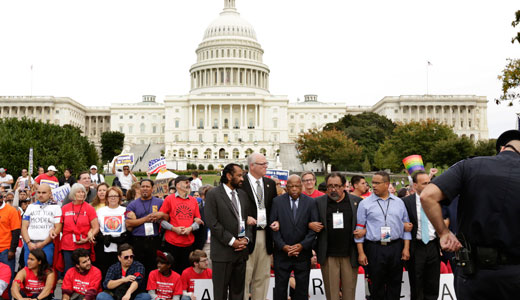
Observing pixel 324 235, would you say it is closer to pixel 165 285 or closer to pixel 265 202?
pixel 265 202

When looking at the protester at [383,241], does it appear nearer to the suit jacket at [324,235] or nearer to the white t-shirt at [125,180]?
the suit jacket at [324,235]

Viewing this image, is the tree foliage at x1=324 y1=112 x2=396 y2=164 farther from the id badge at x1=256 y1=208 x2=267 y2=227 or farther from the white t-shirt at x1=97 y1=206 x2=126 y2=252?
the id badge at x1=256 y1=208 x2=267 y2=227

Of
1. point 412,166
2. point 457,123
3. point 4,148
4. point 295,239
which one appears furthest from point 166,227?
point 457,123

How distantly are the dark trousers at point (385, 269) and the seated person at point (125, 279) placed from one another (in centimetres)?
372

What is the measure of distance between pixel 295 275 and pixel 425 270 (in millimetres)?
2114

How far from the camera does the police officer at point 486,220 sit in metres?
3.95

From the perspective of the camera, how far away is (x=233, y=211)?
716cm

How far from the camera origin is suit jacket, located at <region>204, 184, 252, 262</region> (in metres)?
7.00

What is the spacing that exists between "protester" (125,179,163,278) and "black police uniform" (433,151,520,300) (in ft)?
18.7

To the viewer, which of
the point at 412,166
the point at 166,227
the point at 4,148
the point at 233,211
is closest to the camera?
the point at 233,211

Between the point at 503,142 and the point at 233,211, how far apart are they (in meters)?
4.02

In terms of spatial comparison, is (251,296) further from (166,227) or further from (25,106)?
(25,106)

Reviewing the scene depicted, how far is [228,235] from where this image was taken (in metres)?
6.95

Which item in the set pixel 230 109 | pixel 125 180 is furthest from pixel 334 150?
pixel 230 109
